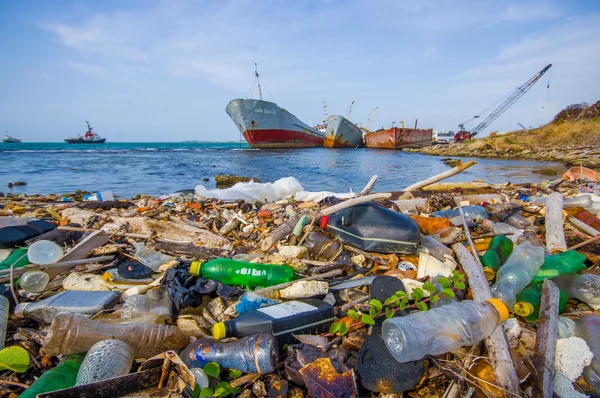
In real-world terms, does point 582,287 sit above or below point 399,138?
below

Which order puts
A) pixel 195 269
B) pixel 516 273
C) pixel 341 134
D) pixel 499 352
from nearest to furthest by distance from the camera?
pixel 499 352 → pixel 516 273 → pixel 195 269 → pixel 341 134

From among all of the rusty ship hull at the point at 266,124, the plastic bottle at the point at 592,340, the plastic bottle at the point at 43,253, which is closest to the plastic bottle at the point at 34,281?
the plastic bottle at the point at 43,253

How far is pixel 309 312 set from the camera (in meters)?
1.57

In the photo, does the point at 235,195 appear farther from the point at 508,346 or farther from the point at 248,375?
the point at 508,346

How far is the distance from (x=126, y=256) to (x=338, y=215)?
1.97 m

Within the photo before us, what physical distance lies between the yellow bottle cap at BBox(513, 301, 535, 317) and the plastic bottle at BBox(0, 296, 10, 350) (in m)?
2.74

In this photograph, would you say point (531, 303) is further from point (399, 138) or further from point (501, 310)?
point (399, 138)

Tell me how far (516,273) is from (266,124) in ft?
100

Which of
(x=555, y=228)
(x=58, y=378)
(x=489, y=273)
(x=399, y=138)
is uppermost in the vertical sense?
(x=399, y=138)

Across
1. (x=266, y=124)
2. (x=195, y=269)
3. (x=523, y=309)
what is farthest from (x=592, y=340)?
(x=266, y=124)

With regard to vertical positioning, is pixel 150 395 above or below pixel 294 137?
below

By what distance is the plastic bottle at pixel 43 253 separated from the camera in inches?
83.6

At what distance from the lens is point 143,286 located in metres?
1.96

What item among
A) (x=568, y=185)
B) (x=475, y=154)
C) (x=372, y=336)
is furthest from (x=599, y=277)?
(x=475, y=154)
